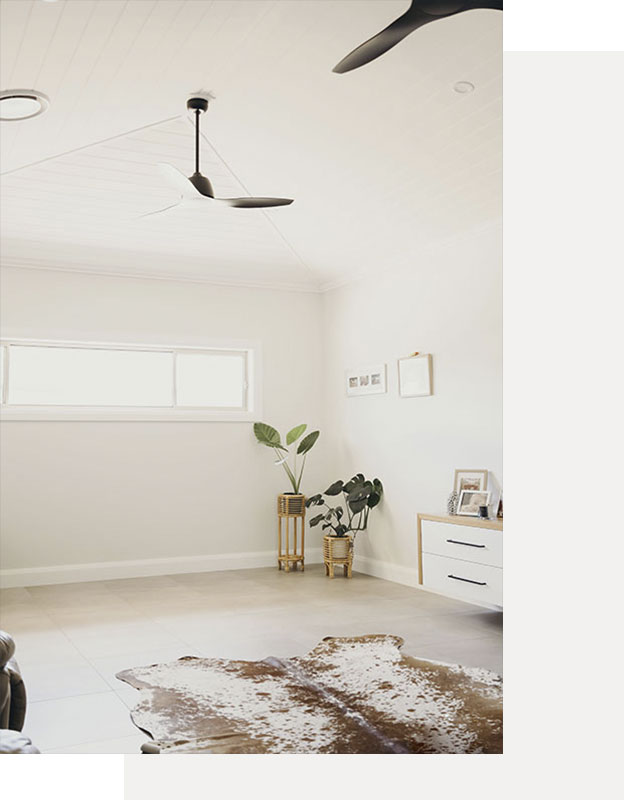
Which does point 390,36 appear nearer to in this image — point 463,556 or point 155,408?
point 463,556

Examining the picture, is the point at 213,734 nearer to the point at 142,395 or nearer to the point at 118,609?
the point at 118,609

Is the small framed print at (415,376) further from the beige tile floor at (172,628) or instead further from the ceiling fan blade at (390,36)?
the ceiling fan blade at (390,36)

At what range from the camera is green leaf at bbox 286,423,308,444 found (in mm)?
6375

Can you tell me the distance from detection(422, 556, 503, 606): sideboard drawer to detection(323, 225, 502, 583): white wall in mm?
607

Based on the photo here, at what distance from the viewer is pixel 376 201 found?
507cm

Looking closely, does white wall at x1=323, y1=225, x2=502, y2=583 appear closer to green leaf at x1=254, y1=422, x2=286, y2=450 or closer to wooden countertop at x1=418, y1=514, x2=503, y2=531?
wooden countertop at x1=418, y1=514, x2=503, y2=531

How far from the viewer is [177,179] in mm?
3635

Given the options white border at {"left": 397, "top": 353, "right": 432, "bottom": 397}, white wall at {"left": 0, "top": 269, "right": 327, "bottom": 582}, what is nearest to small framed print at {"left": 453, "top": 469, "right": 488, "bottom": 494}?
white border at {"left": 397, "top": 353, "right": 432, "bottom": 397}

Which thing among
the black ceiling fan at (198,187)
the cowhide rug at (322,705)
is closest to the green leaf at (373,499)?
the cowhide rug at (322,705)

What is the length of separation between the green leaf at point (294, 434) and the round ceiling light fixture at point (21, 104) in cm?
341
